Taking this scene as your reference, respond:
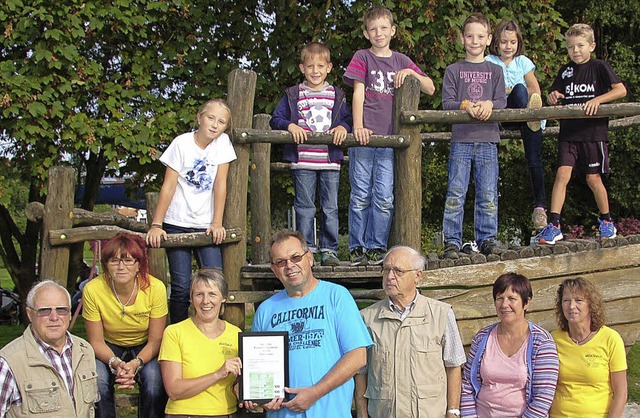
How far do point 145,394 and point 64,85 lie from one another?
5.70 m

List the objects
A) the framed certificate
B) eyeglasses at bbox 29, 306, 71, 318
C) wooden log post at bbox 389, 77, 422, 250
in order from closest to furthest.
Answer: eyeglasses at bbox 29, 306, 71, 318 < the framed certificate < wooden log post at bbox 389, 77, 422, 250

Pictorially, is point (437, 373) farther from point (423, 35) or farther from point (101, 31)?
point (101, 31)

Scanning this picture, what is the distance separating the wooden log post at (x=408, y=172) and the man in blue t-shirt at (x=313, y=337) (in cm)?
132

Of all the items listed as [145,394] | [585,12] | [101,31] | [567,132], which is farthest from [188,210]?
[585,12]

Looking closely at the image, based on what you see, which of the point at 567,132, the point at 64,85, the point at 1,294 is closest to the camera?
Result: the point at 567,132

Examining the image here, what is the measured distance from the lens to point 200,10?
411 inches

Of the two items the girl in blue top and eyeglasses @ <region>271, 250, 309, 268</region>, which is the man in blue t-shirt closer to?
eyeglasses @ <region>271, 250, 309, 268</region>

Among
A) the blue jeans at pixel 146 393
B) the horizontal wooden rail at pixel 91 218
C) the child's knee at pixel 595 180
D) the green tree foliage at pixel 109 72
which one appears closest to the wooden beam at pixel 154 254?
the horizontal wooden rail at pixel 91 218

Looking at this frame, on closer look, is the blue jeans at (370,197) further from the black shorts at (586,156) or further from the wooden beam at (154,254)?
the black shorts at (586,156)

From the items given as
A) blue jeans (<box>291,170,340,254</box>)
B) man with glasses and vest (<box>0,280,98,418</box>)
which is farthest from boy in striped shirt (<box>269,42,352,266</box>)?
man with glasses and vest (<box>0,280,98,418</box>)

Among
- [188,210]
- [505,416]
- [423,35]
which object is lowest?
[505,416]

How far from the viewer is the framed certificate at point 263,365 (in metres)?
4.12

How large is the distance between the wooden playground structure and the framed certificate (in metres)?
1.12

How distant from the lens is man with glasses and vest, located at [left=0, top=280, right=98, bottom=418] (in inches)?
154
